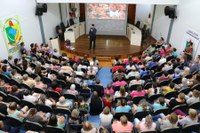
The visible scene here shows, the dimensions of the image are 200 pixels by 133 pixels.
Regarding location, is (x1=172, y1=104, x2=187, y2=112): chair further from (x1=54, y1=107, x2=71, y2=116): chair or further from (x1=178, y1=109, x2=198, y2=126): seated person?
(x1=54, y1=107, x2=71, y2=116): chair

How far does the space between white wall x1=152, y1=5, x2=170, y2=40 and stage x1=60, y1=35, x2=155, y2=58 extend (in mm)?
555

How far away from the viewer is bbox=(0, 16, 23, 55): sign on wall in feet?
24.2

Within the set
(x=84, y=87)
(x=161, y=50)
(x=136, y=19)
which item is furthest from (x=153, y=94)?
(x=136, y=19)

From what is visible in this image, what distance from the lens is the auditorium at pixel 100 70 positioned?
4.18 meters

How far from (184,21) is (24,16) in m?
7.50

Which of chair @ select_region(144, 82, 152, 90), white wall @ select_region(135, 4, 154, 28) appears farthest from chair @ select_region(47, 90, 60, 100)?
white wall @ select_region(135, 4, 154, 28)

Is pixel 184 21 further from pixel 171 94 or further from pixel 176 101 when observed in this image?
pixel 176 101

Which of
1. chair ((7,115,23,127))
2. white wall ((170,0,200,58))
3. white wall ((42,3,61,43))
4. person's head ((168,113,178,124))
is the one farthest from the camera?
white wall ((42,3,61,43))

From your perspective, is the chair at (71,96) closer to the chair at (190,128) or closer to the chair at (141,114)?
the chair at (141,114)

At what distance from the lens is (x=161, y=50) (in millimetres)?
8836

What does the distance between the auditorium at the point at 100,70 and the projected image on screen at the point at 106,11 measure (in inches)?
2.5

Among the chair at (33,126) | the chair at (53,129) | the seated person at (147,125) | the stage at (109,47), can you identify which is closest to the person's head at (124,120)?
the seated person at (147,125)

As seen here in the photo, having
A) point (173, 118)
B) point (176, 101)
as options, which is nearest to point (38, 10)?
point (176, 101)

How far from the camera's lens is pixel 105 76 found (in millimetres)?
8086
